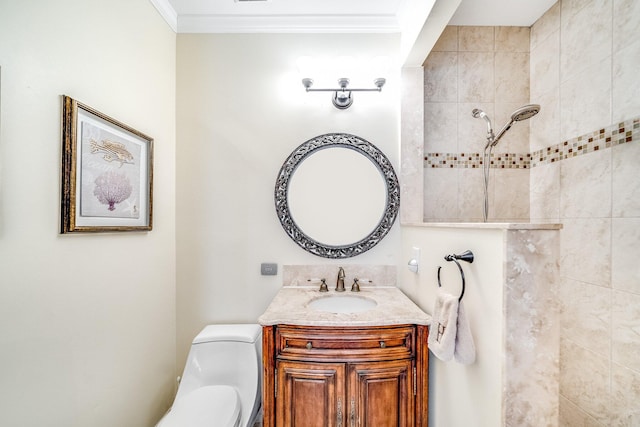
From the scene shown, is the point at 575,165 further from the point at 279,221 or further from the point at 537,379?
the point at 279,221

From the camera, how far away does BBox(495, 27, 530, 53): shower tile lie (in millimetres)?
1752

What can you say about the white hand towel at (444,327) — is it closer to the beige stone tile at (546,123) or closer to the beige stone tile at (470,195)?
the beige stone tile at (470,195)

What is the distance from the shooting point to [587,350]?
132cm

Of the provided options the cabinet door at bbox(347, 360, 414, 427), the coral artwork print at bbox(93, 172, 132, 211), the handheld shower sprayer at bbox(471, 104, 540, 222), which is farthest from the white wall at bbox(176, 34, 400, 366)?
the cabinet door at bbox(347, 360, 414, 427)

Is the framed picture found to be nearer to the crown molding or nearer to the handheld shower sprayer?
the crown molding

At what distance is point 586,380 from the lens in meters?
1.32

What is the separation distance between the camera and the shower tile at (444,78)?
1761mm

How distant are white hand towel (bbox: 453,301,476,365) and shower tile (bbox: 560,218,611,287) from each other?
958mm

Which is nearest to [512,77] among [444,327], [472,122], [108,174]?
[472,122]

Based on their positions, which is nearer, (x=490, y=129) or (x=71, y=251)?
(x=71, y=251)

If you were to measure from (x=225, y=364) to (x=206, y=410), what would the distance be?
1.12 ft

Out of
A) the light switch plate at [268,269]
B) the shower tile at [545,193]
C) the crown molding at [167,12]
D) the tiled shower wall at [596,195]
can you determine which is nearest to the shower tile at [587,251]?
the tiled shower wall at [596,195]

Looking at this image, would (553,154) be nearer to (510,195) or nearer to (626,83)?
(510,195)

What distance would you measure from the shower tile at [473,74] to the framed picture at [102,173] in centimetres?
206
